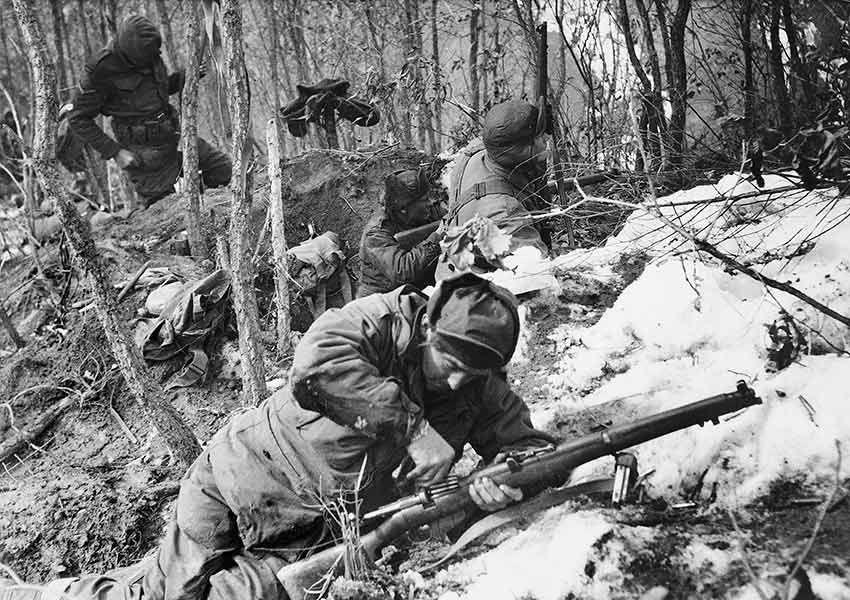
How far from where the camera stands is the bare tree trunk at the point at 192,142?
6.19 m

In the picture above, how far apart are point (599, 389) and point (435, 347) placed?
60.1 inches

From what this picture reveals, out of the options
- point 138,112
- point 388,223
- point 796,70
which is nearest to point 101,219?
point 138,112

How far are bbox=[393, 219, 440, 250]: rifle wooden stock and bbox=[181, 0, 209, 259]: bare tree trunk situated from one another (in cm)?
233

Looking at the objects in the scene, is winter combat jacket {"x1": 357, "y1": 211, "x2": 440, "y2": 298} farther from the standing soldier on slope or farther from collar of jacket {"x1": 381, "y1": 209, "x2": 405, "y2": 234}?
the standing soldier on slope

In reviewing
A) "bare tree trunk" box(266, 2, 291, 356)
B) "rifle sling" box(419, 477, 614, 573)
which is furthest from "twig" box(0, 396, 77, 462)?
"rifle sling" box(419, 477, 614, 573)

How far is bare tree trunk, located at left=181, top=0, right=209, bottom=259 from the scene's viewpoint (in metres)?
6.19

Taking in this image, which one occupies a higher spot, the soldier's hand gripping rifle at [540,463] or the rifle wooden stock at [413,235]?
the rifle wooden stock at [413,235]

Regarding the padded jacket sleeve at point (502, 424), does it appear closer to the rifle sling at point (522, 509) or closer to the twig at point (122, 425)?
the rifle sling at point (522, 509)

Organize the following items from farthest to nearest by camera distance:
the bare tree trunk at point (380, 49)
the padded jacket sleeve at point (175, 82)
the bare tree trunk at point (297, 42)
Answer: the bare tree trunk at point (297, 42) → the bare tree trunk at point (380, 49) → the padded jacket sleeve at point (175, 82)

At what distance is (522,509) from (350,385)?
0.87 metres

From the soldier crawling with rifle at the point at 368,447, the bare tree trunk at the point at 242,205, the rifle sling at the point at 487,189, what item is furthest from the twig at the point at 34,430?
the rifle sling at the point at 487,189

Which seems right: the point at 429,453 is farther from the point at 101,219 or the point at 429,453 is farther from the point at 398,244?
the point at 101,219

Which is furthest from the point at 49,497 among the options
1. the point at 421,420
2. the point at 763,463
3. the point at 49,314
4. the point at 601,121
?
the point at 601,121

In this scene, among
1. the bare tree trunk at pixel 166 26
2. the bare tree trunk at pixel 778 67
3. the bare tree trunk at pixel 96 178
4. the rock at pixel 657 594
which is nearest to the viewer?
the rock at pixel 657 594
